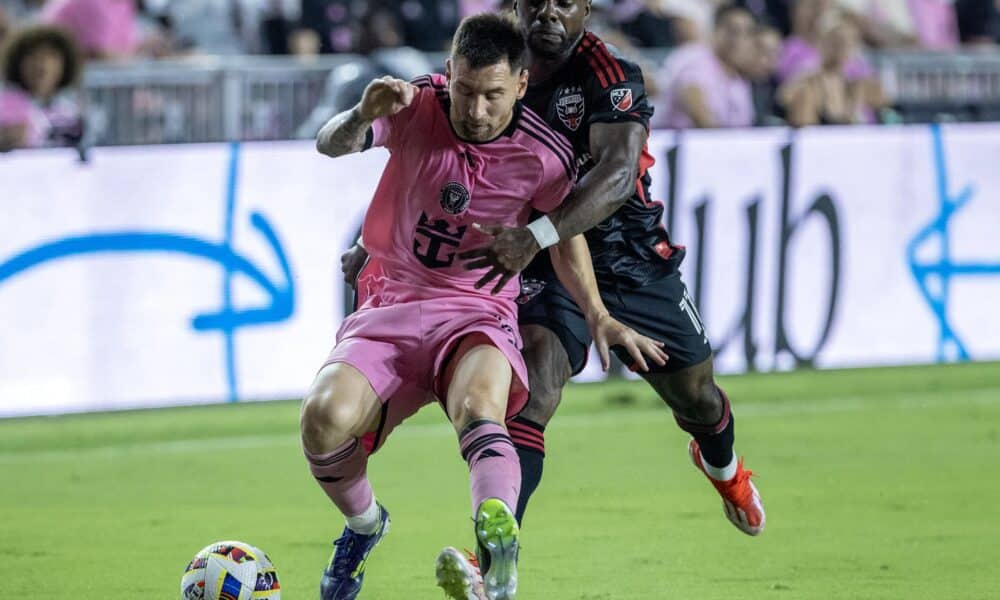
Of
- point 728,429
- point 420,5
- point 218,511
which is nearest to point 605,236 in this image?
point 728,429

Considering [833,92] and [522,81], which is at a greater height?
[522,81]

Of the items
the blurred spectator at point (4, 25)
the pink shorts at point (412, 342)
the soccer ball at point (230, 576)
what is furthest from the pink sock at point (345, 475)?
the blurred spectator at point (4, 25)

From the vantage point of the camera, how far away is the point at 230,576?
18.1ft

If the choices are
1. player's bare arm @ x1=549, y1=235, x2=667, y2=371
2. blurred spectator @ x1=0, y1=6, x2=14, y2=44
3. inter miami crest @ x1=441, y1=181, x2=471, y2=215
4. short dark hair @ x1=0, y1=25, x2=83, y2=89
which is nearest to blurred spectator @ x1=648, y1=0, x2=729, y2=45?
blurred spectator @ x1=0, y1=6, x2=14, y2=44

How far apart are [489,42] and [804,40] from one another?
10357mm

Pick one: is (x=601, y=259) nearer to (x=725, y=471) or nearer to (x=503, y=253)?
(x=725, y=471)

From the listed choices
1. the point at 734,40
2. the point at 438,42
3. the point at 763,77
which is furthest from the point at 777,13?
the point at 438,42

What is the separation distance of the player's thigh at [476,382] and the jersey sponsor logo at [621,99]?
1.10 meters

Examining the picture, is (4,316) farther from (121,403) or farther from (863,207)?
(863,207)

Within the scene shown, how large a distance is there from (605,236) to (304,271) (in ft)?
14.2

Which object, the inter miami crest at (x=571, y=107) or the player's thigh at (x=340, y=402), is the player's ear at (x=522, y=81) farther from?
the player's thigh at (x=340, y=402)

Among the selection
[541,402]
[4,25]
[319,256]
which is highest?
[541,402]

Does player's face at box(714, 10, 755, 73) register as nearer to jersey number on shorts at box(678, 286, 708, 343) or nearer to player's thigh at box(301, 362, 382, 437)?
jersey number on shorts at box(678, 286, 708, 343)

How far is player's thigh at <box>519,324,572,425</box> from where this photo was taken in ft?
20.7
